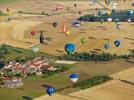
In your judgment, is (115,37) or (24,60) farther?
(115,37)

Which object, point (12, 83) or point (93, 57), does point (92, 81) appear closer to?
point (12, 83)

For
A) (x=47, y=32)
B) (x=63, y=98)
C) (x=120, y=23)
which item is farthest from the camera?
(x=120, y=23)

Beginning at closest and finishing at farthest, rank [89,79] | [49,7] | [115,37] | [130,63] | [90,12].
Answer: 1. [89,79]
2. [130,63]
3. [115,37]
4. [90,12]
5. [49,7]

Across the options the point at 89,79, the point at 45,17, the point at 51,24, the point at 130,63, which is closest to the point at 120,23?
the point at 51,24

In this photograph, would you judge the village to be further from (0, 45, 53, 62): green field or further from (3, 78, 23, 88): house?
(0, 45, 53, 62): green field

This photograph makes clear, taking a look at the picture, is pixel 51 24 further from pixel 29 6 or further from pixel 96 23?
pixel 29 6
